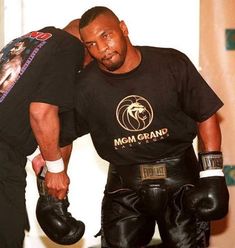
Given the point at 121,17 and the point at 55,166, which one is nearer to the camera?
the point at 55,166

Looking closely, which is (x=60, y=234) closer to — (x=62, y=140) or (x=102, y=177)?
(x=62, y=140)

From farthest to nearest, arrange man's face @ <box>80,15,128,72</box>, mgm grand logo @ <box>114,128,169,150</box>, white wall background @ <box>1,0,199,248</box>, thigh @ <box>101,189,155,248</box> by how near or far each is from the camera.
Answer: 1. white wall background @ <box>1,0,199,248</box>
2. thigh @ <box>101,189,155,248</box>
3. mgm grand logo @ <box>114,128,169,150</box>
4. man's face @ <box>80,15,128,72</box>

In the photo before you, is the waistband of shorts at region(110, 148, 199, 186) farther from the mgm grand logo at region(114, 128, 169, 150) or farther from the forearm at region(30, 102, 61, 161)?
the forearm at region(30, 102, 61, 161)

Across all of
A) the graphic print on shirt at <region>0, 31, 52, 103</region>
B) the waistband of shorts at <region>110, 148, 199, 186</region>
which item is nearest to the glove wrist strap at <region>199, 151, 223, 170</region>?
the waistband of shorts at <region>110, 148, 199, 186</region>

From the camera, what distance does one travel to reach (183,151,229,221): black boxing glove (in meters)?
1.92

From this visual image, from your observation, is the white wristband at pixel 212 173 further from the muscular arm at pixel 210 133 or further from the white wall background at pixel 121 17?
the white wall background at pixel 121 17

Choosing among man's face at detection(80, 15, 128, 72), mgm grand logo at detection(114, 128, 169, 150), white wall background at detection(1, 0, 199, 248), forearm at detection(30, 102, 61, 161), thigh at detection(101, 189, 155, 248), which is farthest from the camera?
white wall background at detection(1, 0, 199, 248)

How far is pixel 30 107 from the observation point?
5.97ft

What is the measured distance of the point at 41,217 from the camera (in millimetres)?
2066

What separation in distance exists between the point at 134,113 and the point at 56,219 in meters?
0.56

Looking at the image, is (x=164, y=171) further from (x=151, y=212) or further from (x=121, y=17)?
(x=121, y=17)

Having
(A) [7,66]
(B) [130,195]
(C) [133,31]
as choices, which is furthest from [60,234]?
(C) [133,31]

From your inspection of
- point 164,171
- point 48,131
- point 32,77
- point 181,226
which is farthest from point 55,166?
Answer: point 181,226

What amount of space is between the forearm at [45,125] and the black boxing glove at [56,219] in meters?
0.25
